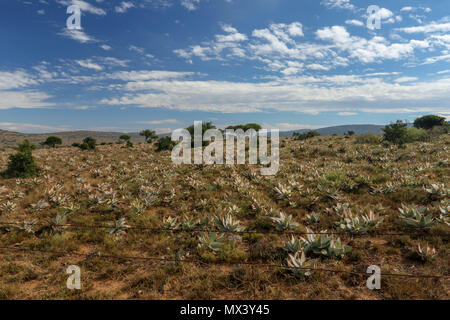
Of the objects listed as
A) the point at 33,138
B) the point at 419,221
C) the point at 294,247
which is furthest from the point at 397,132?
the point at 33,138

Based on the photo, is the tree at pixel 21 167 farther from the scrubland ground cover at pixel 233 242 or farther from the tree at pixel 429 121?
the tree at pixel 429 121

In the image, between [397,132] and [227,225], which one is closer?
[227,225]

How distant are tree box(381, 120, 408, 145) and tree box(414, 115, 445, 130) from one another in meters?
20.5

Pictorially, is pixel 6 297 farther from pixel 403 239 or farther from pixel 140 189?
pixel 403 239

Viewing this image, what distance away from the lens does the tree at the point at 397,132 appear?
21247 millimetres

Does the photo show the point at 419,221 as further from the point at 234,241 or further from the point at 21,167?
the point at 21,167

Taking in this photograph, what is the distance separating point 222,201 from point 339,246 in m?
4.61

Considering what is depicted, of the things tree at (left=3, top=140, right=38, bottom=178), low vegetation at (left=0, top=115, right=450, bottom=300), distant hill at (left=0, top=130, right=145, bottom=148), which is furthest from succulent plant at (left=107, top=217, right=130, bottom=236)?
distant hill at (left=0, top=130, right=145, bottom=148)
